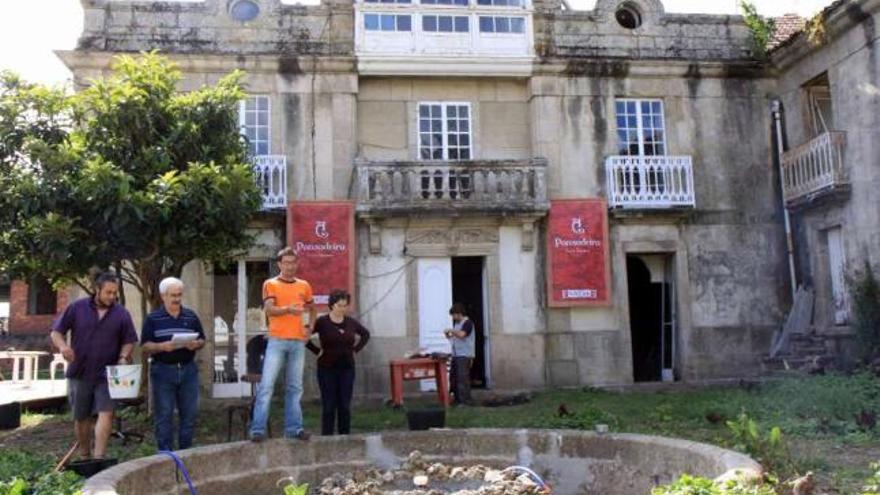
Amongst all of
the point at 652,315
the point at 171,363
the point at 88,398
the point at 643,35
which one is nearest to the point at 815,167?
the point at 643,35

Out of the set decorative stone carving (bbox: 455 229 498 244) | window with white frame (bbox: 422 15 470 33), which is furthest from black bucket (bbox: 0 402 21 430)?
window with white frame (bbox: 422 15 470 33)

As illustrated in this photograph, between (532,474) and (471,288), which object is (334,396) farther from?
(471,288)

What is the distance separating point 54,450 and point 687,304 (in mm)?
11248

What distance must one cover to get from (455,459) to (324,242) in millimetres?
7634

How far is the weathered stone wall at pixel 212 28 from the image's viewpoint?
14.4 meters

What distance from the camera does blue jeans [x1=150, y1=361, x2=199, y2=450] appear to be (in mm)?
7125

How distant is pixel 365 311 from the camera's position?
14.6 metres

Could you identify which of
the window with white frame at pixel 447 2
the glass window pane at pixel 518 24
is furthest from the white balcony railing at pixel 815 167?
the window with white frame at pixel 447 2

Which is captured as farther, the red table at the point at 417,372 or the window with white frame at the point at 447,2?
the window with white frame at the point at 447,2

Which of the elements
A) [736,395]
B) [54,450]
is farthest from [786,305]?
[54,450]

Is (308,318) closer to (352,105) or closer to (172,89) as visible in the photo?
(172,89)

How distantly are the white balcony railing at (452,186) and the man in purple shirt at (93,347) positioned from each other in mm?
7289

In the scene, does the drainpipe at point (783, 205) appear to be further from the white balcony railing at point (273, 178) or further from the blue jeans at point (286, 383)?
the blue jeans at point (286, 383)

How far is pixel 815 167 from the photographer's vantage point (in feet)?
48.6
